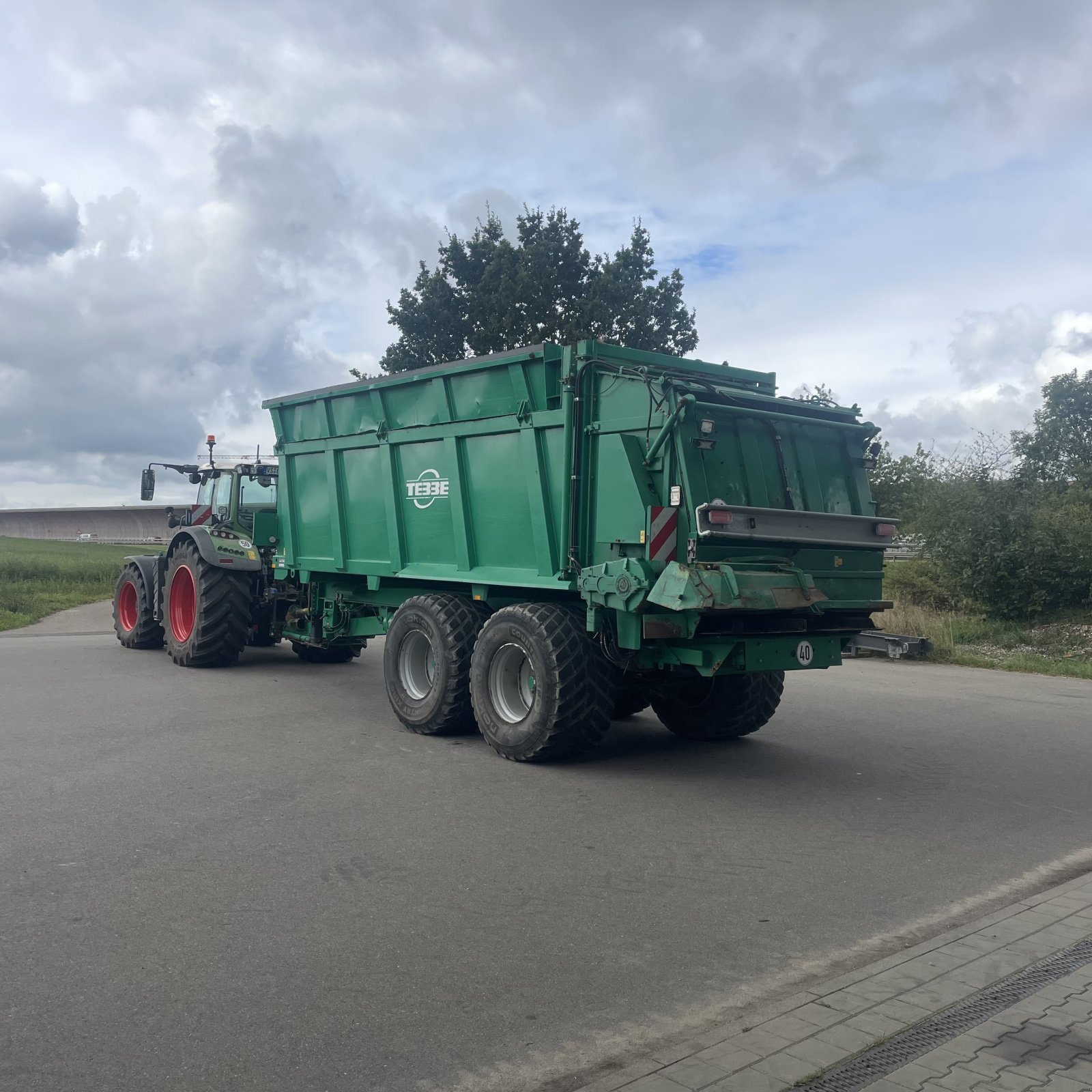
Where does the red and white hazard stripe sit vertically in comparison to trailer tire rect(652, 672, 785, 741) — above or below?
above

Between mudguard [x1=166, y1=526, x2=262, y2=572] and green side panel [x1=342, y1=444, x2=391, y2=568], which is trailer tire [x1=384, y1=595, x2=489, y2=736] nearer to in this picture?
green side panel [x1=342, y1=444, x2=391, y2=568]

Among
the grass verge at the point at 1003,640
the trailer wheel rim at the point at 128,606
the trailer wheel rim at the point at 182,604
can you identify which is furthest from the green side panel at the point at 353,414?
the grass verge at the point at 1003,640

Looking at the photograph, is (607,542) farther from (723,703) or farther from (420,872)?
(420,872)

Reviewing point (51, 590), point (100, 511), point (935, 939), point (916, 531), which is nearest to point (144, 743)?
point (935, 939)

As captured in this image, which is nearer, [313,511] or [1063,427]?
[313,511]

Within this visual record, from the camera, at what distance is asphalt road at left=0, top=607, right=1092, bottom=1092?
3.68 m

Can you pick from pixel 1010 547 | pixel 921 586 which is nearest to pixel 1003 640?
pixel 1010 547

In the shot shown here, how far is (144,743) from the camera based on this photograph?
843 cm

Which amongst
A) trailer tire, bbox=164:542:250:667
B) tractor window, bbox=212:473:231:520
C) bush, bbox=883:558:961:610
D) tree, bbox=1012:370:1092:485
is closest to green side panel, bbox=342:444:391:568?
trailer tire, bbox=164:542:250:667

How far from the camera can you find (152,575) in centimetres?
1493

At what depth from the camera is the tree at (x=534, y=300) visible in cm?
3011

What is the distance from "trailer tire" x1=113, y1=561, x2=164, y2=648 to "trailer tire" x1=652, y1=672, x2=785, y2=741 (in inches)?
334

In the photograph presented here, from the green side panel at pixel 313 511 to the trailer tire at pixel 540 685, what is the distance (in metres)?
3.71

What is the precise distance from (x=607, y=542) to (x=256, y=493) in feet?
25.5
